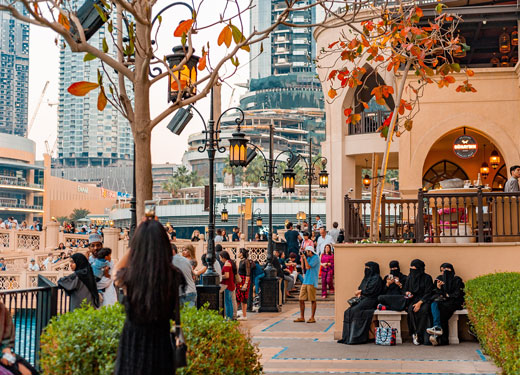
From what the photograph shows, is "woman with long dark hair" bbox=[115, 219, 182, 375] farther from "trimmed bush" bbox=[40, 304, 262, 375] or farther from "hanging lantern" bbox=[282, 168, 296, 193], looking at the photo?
"hanging lantern" bbox=[282, 168, 296, 193]

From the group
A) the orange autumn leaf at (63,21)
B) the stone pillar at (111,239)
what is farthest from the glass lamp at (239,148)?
the stone pillar at (111,239)

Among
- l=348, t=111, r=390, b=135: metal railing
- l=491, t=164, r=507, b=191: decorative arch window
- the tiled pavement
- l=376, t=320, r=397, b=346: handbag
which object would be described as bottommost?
the tiled pavement

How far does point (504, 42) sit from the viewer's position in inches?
1008

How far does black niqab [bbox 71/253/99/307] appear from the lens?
9984mm

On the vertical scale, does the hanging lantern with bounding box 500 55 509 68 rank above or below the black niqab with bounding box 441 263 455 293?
above

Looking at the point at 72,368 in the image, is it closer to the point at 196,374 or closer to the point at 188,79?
the point at 196,374

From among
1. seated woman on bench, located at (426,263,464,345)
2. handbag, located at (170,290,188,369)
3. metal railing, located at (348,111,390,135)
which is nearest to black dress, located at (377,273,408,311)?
seated woman on bench, located at (426,263,464,345)

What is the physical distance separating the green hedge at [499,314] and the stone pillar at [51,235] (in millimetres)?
28434

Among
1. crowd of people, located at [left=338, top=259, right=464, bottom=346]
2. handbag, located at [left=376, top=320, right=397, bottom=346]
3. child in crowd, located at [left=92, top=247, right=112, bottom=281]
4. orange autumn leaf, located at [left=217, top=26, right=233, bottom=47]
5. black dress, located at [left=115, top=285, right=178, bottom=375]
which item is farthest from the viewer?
handbag, located at [left=376, top=320, right=397, bottom=346]

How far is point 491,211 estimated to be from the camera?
573 inches

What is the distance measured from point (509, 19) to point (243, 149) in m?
10.8

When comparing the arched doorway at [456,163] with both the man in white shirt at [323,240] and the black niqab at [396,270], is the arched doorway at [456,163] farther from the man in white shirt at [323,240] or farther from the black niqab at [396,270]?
the black niqab at [396,270]

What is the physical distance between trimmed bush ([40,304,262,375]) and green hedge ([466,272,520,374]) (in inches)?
97.2

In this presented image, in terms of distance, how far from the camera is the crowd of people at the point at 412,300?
13078 mm
